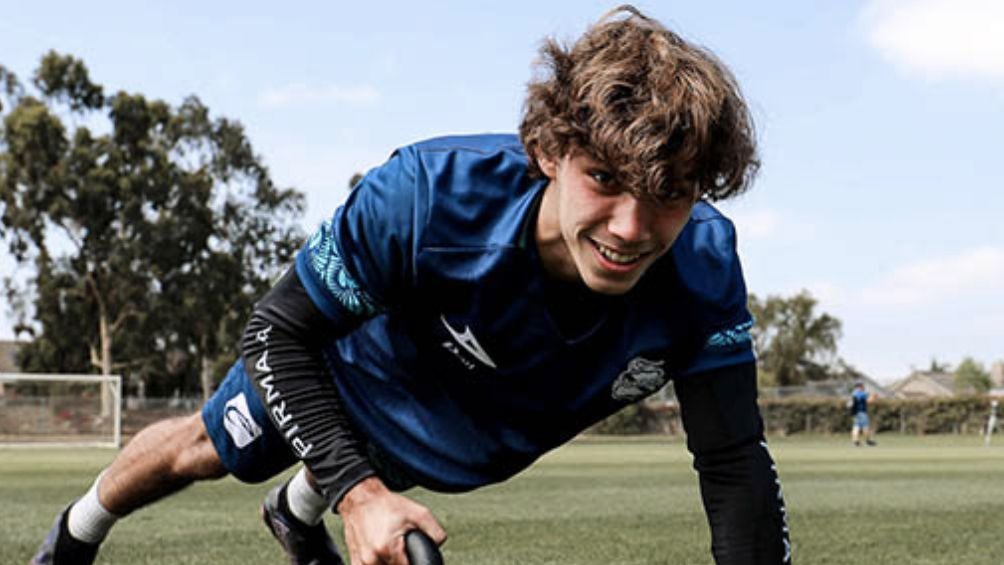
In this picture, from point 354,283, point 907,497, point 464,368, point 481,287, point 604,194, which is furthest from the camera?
point 907,497

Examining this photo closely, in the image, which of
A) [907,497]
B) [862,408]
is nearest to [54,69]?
[862,408]

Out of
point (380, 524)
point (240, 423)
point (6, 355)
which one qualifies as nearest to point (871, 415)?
point (240, 423)

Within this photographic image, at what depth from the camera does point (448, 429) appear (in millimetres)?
4043

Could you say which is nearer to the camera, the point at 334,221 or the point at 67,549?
the point at 334,221

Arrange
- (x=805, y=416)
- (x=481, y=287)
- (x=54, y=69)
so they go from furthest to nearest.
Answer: (x=805, y=416) < (x=54, y=69) < (x=481, y=287)

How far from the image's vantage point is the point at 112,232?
5200cm

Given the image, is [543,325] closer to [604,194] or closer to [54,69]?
[604,194]

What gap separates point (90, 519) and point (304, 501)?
2.84 feet

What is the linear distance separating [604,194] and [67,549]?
9.75ft

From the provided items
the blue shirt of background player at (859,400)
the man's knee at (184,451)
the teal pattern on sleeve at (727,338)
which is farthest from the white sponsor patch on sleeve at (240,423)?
the blue shirt of background player at (859,400)

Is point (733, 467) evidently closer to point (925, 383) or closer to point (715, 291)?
point (715, 291)

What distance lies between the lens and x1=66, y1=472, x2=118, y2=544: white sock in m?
4.91

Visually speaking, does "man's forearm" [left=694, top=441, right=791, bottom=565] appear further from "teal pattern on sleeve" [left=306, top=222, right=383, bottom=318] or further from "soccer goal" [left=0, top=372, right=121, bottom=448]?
"soccer goal" [left=0, top=372, right=121, bottom=448]

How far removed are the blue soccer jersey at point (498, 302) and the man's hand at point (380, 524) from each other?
0.56 m
